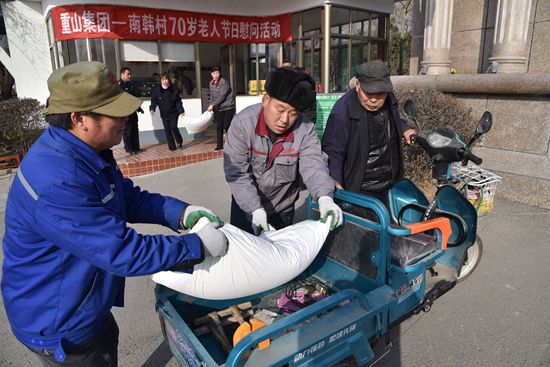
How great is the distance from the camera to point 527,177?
16.7 feet

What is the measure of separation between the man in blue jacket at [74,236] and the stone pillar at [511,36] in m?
5.82

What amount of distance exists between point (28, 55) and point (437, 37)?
1047 cm

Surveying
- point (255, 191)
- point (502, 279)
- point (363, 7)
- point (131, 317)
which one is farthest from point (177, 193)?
point (363, 7)

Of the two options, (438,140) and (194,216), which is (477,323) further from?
(194,216)

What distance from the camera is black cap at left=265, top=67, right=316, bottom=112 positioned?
2135mm

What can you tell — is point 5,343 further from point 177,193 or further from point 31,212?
point 177,193

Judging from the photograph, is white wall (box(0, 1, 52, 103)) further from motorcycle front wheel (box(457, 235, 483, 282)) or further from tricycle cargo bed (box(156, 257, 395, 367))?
motorcycle front wheel (box(457, 235, 483, 282))

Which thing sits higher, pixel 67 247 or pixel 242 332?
pixel 67 247

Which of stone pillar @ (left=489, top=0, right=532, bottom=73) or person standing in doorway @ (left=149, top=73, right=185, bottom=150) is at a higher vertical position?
stone pillar @ (left=489, top=0, right=532, bottom=73)

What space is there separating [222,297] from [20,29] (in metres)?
12.1

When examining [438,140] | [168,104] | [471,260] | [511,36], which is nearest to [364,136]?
[438,140]

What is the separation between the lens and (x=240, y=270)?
1761 millimetres

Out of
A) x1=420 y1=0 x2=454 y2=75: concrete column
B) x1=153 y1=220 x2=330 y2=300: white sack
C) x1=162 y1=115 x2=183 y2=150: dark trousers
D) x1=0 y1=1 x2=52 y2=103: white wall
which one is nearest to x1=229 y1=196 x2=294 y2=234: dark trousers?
x1=153 y1=220 x2=330 y2=300: white sack

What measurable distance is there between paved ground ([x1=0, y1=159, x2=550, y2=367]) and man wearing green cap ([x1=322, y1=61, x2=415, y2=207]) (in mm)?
1099
